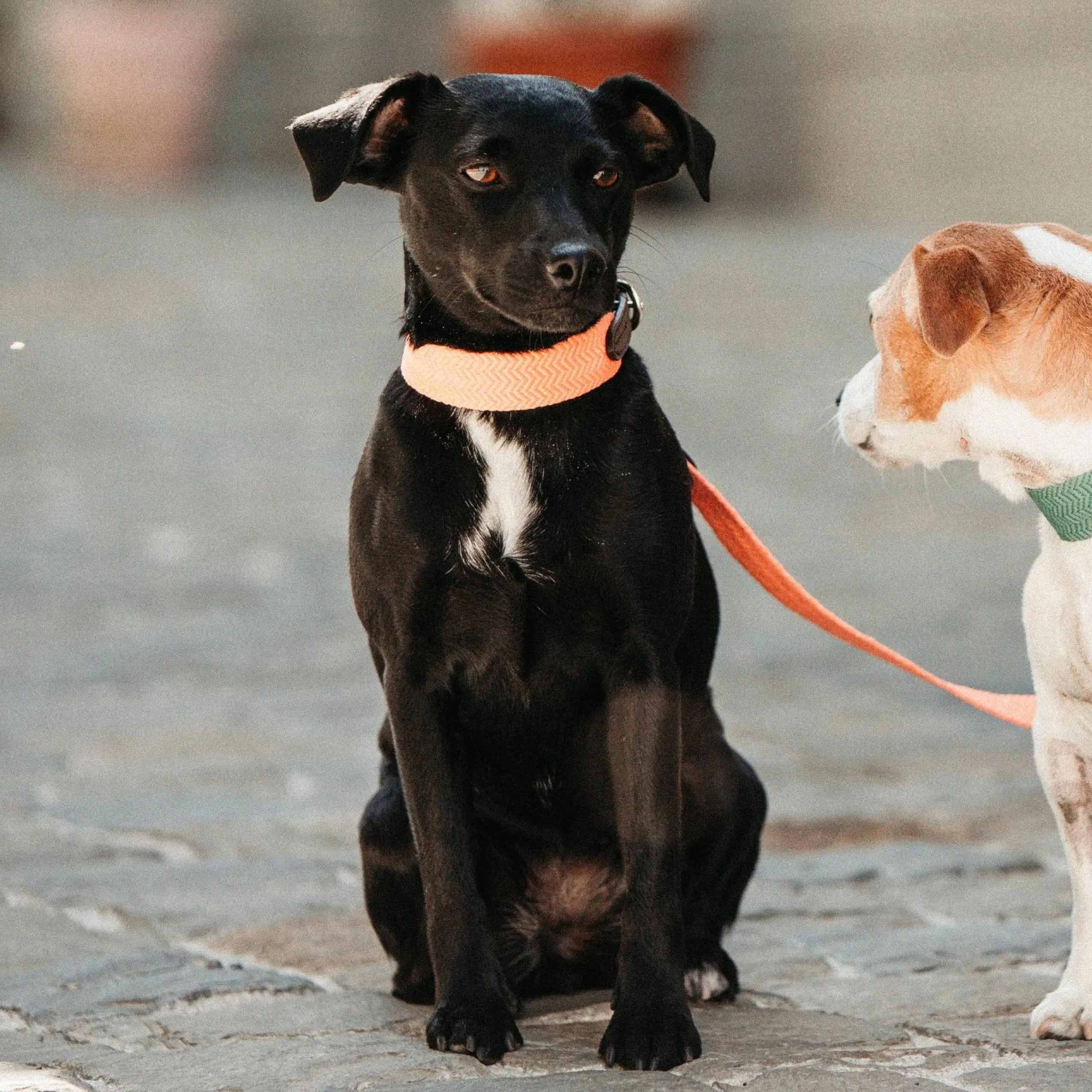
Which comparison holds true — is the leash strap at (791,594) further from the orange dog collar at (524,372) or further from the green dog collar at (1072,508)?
the green dog collar at (1072,508)

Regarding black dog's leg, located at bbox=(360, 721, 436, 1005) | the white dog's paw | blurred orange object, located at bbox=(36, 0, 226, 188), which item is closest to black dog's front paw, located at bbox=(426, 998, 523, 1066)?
black dog's leg, located at bbox=(360, 721, 436, 1005)

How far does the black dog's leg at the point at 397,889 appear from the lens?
2.92 metres

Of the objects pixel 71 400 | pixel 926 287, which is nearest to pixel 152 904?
pixel 926 287

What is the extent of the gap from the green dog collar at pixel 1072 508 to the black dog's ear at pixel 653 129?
729mm

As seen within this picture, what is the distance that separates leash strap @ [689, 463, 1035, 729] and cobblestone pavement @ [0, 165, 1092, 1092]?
373 millimetres

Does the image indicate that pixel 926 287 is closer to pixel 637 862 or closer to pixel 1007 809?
pixel 637 862

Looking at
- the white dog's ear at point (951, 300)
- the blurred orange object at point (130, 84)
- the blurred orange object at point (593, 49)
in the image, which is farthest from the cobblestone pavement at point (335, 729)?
the blurred orange object at point (130, 84)

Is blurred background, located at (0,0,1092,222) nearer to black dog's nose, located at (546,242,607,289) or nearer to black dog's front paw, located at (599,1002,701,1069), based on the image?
black dog's nose, located at (546,242,607,289)

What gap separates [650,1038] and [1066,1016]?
617mm

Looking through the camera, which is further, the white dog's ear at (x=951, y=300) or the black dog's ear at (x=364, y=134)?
the black dog's ear at (x=364, y=134)

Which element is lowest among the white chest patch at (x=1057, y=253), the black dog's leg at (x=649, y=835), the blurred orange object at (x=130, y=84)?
the blurred orange object at (x=130, y=84)

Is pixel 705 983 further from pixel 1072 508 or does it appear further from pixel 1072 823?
pixel 1072 508

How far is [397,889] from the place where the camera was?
9.68 feet

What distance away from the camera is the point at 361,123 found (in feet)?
9.15
